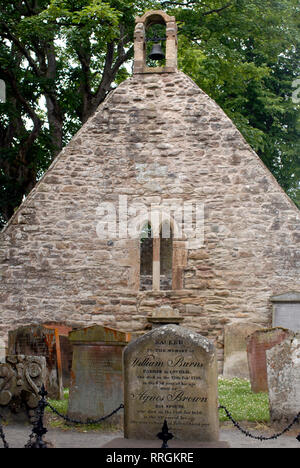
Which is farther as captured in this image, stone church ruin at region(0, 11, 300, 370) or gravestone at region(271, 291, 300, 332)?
stone church ruin at region(0, 11, 300, 370)

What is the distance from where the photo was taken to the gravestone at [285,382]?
7.32m

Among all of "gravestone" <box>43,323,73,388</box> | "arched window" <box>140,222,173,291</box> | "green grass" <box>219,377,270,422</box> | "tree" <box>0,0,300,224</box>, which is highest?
"tree" <box>0,0,300,224</box>

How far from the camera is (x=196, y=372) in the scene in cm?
625

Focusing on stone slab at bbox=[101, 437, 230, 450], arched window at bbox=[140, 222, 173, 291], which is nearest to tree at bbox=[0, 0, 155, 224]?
arched window at bbox=[140, 222, 173, 291]

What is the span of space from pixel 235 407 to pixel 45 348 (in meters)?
3.08

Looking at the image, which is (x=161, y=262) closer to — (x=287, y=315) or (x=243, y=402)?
(x=287, y=315)

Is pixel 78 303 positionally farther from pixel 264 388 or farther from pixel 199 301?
pixel 264 388

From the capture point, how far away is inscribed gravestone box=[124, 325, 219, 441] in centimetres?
612

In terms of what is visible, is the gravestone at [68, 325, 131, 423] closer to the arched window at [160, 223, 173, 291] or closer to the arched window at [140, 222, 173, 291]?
the arched window at [140, 222, 173, 291]

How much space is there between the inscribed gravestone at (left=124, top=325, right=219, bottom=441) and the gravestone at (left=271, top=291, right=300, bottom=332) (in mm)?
6120

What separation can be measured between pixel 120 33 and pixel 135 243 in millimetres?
8617

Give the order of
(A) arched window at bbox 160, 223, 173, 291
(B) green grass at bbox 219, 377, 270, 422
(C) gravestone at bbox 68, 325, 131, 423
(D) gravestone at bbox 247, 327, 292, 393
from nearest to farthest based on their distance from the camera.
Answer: (C) gravestone at bbox 68, 325, 131, 423 < (B) green grass at bbox 219, 377, 270, 422 < (D) gravestone at bbox 247, 327, 292, 393 < (A) arched window at bbox 160, 223, 173, 291

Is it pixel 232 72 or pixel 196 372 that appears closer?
pixel 196 372
